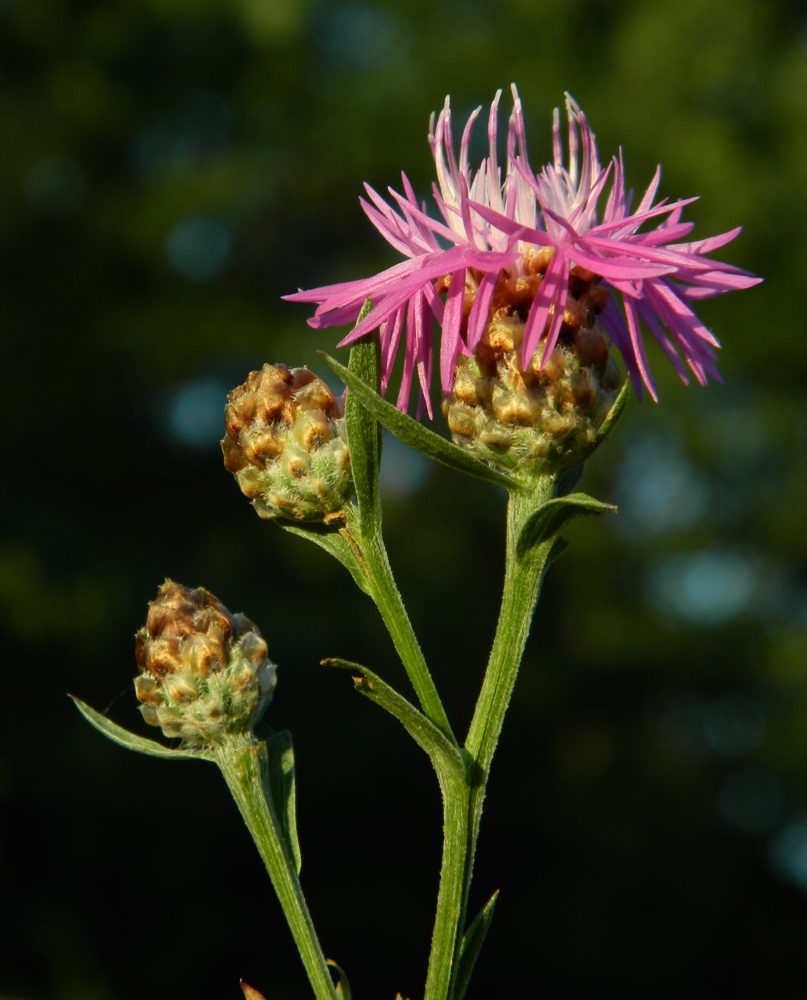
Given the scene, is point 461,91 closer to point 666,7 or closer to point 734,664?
point 666,7

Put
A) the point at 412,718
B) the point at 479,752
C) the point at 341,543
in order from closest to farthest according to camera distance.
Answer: the point at 412,718 < the point at 479,752 < the point at 341,543

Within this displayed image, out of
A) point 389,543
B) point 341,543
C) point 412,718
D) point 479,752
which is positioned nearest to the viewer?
point 412,718

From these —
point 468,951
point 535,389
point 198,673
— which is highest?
point 535,389

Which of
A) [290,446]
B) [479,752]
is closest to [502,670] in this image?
[479,752]

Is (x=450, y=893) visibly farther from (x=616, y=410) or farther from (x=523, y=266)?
(x=523, y=266)

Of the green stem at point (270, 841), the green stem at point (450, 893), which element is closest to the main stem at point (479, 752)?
the green stem at point (450, 893)

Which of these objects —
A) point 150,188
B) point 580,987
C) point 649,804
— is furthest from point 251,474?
point 150,188
